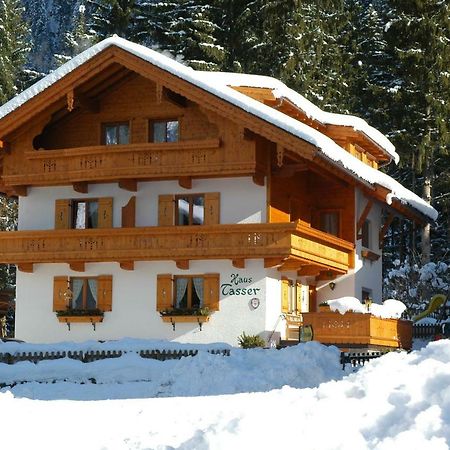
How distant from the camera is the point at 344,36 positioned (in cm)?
5450

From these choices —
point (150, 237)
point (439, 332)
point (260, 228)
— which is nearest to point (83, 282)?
point (150, 237)

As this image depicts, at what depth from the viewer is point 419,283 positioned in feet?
139

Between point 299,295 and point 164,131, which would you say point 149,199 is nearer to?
point 164,131

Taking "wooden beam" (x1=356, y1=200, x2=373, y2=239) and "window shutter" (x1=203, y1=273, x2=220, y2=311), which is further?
"wooden beam" (x1=356, y1=200, x2=373, y2=239)

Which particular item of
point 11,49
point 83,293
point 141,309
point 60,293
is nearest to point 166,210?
point 141,309

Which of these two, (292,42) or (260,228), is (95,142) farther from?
(292,42)

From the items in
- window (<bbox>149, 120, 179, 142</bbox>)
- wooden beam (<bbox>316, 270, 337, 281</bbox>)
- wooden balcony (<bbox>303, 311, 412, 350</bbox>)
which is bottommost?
wooden balcony (<bbox>303, 311, 412, 350</bbox>)

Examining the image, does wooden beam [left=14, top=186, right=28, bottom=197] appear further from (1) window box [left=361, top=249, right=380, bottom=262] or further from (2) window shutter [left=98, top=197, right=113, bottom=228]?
(1) window box [left=361, top=249, right=380, bottom=262]

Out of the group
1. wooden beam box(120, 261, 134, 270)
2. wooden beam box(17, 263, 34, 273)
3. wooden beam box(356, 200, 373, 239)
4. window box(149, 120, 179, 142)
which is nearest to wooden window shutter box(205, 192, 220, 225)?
window box(149, 120, 179, 142)

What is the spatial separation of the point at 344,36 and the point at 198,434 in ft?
153

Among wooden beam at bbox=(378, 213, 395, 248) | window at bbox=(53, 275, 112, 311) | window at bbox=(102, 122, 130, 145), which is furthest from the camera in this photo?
wooden beam at bbox=(378, 213, 395, 248)

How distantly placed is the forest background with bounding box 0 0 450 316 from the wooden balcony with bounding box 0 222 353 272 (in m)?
12.0

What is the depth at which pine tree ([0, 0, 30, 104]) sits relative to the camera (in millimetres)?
56375

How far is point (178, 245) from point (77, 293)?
435cm
